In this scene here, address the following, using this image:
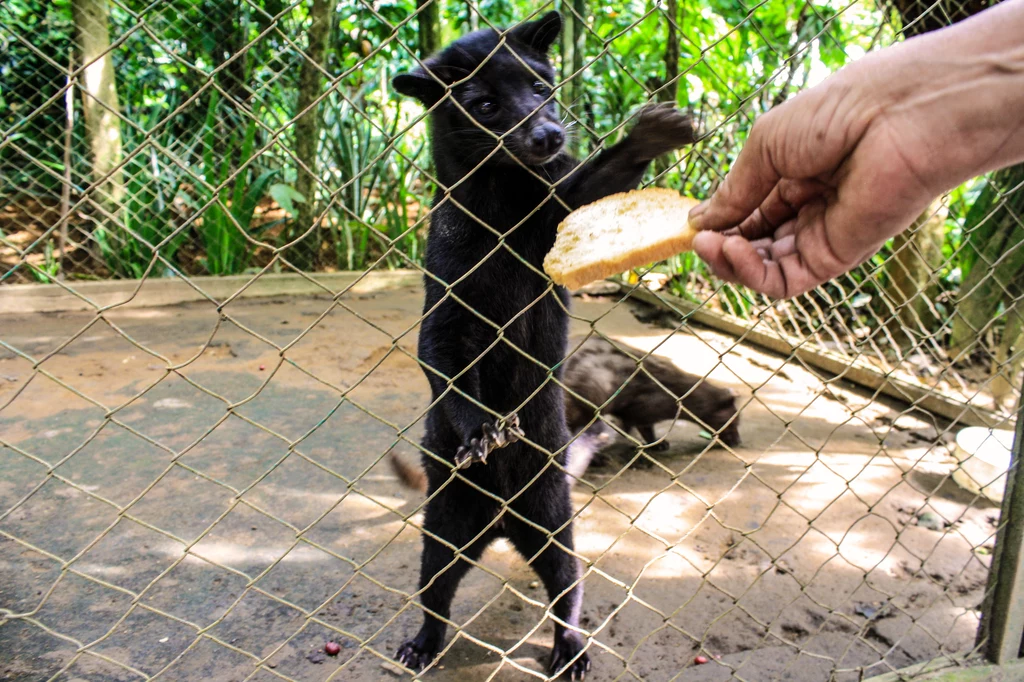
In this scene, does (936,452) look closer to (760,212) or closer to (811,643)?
(811,643)

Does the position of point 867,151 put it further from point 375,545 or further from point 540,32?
point 375,545

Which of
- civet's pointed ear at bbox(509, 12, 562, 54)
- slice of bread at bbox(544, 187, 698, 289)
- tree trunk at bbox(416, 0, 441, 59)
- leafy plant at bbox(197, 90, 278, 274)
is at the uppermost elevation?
tree trunk at bbox(416, 0, 441, 59)

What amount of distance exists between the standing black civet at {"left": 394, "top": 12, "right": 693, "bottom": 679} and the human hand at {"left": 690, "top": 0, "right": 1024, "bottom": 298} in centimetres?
73

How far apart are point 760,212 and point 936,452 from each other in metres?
3.15

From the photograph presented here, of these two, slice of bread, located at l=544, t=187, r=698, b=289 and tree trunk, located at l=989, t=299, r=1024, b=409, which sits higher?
slice of bread, located at l=544, t=187, r=698, b=289

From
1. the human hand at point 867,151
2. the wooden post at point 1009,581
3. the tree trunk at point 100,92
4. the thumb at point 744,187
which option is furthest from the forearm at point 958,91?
the tree trunk at point 100,92

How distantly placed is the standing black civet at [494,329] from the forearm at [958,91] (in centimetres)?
96

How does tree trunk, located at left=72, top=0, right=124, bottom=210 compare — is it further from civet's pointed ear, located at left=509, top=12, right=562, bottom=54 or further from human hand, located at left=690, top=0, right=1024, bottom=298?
human hand, located at left=690, top=0, right=1024, bottom=298

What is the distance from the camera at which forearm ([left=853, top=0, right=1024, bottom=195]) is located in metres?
1.14

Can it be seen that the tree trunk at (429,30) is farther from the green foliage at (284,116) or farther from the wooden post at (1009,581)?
the wooden post at (1009,581)

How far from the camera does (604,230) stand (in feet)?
4.94

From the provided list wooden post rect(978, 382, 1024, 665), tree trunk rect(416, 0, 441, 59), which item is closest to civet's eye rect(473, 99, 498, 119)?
wooden post rect(978, 382, 1024, 665)

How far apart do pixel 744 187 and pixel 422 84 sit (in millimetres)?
1195

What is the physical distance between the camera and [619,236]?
1.47m
